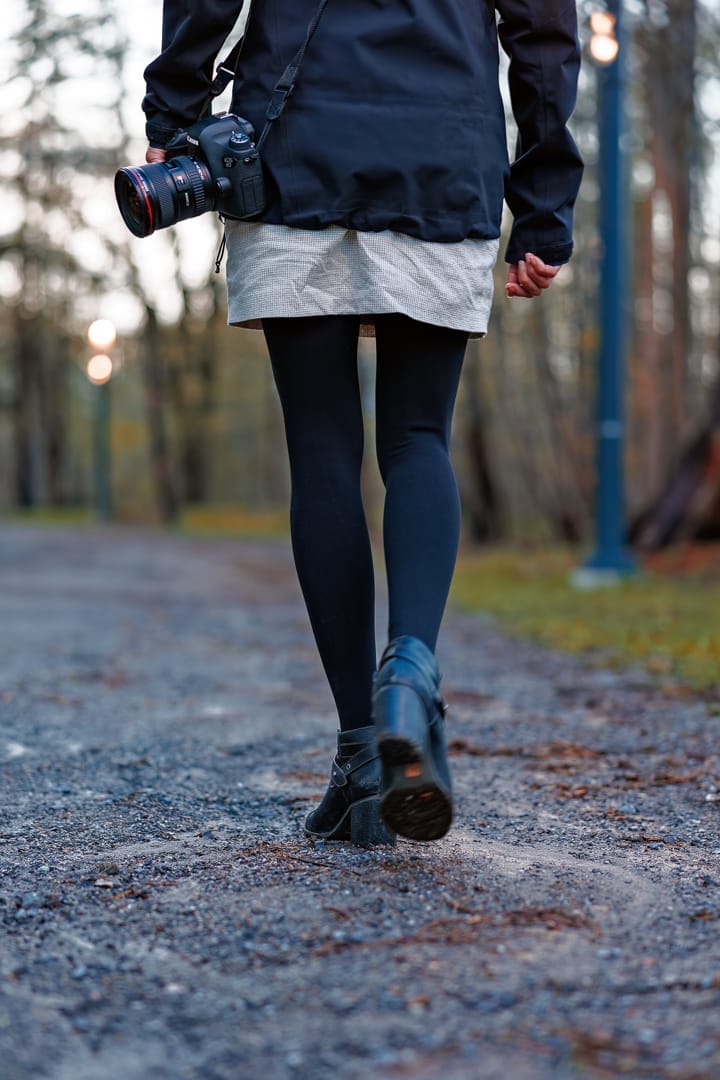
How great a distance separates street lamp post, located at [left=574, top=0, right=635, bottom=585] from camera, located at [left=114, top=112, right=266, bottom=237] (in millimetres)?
7756

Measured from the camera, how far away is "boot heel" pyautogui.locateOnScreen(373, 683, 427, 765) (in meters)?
1.84

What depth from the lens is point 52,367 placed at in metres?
32.4

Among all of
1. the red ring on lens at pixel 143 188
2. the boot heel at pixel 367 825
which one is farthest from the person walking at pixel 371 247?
the red ring on lens at pixel 143 188

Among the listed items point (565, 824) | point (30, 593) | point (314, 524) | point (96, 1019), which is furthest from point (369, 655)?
point (30, 593)

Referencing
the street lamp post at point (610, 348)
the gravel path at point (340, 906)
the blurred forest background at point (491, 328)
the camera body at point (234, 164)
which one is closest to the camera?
the gravel path at point (340, 906)

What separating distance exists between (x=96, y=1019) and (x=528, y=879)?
2.60ft

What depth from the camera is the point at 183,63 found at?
7.14ft

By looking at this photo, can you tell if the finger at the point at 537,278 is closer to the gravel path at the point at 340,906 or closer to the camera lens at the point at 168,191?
the camera lens at the point at 168,191

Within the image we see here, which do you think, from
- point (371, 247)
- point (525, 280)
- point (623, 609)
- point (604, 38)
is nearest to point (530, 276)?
point (525, 280)

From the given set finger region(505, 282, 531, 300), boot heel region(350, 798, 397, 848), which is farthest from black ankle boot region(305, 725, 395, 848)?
finger region(505, 282, 531, 300)

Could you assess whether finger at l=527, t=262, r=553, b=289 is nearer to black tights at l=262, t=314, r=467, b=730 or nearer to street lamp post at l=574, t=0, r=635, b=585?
black tights at l=262, t=314, r=467, b=730

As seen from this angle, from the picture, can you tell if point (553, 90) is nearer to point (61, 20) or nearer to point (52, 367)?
point (61, 20)

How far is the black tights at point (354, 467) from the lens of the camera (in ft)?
7.08

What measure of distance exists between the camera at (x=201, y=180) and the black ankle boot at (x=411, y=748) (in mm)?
847
